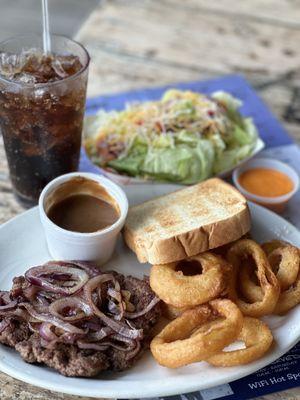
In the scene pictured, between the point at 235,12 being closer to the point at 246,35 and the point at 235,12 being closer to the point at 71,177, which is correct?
the point at 246,35

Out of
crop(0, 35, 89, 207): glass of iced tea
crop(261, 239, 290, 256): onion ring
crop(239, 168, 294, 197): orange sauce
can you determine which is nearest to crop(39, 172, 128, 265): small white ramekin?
crop(0, 35, 89, 207): glass of iced tea

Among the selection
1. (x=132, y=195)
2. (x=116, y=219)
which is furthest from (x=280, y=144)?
(x=116, y=219)

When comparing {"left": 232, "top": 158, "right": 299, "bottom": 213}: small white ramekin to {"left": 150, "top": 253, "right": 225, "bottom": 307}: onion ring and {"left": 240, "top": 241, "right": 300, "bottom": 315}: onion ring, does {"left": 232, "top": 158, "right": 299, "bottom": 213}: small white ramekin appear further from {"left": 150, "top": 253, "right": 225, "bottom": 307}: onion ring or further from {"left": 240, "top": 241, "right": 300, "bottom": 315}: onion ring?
{"left": 150, "top": 253, "right": 225, "bottom": 307}: onion ring

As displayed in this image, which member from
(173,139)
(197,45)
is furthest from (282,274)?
(197,45)

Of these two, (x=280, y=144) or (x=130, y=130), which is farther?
(x=280, y=144)

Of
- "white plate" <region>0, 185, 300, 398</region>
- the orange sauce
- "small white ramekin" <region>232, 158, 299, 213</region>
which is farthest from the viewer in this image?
the orange sauce

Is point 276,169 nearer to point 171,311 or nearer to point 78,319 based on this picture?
point 171,311
